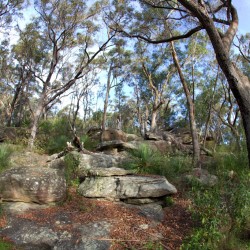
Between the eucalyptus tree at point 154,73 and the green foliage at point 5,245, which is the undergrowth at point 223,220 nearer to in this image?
the green foliage at point 5,245

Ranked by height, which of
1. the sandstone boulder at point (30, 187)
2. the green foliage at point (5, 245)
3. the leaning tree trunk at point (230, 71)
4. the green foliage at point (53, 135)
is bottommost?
the green foliage at point (5, 245)

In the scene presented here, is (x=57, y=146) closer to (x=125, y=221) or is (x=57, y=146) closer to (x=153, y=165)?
(x=153, y=165)

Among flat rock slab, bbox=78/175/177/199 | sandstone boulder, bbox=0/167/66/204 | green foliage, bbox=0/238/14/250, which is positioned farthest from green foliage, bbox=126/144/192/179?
green foliage, bbox=0/238/14/250

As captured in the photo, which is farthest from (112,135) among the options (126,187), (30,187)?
(30,187)

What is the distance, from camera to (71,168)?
10.5 m

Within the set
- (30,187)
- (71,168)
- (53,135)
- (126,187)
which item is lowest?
(30,187)

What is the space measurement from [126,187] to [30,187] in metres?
2.63

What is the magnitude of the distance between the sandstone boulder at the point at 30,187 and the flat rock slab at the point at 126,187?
1.02 m

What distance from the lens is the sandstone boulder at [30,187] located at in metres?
8.16

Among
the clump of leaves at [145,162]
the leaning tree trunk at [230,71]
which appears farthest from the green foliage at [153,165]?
the leaning tree trunk at [230,71]

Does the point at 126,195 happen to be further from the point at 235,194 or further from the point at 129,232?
the point at 235,194

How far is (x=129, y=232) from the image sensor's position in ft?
22.9

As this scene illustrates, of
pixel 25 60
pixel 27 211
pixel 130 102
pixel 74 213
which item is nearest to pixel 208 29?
pixel 74 213

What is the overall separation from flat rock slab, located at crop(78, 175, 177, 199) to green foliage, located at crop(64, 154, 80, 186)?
0.54m
